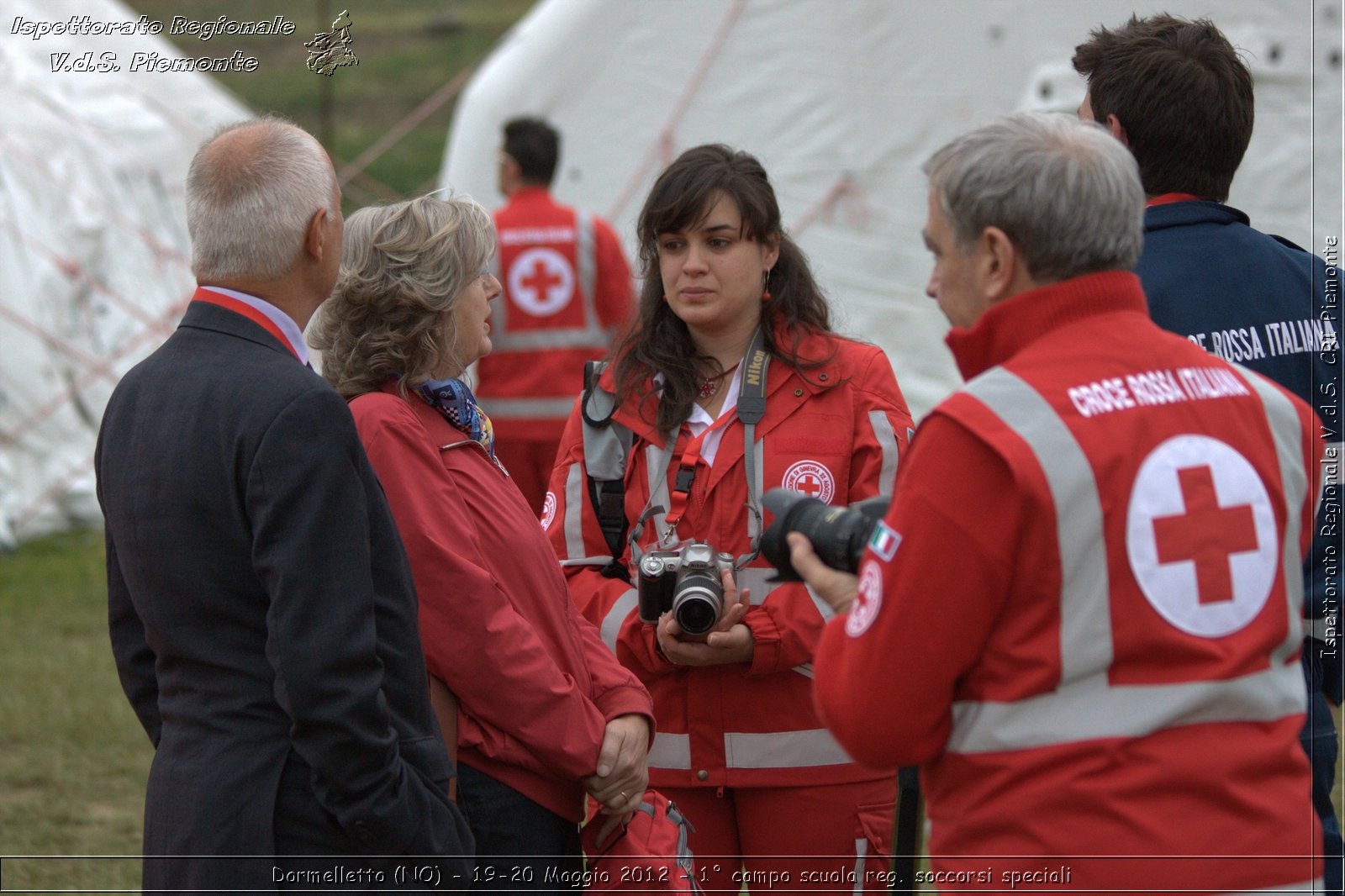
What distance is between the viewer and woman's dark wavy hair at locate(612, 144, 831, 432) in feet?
9.93

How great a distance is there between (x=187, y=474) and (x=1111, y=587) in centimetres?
127

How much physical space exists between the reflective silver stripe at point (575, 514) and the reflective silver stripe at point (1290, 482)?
4.86ft

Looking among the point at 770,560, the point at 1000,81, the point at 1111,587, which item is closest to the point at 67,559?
the point at 1000,81

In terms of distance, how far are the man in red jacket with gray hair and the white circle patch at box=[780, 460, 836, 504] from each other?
106 cm

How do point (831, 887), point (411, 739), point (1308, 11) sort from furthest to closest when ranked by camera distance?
point (1308, 11) < point (831, 887) < point (411, 739)

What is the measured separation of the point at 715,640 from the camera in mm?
2766

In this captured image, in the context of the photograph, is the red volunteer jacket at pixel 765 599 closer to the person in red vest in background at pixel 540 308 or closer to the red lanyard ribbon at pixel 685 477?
the red lanyard ribbon at pixel 685 477

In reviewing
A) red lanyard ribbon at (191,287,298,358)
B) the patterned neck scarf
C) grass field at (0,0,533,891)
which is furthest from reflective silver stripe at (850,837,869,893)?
grass field at (0,0,533,891)

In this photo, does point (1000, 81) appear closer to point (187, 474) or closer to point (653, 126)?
point (653, 126)

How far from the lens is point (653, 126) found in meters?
7.93

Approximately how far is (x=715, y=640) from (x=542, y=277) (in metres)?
3.71

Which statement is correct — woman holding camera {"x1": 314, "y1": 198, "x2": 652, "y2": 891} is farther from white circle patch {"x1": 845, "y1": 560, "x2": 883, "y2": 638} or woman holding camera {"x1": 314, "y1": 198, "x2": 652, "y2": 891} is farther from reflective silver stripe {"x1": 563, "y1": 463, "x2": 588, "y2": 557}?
white circle patch {"x1": 845, "y1": 560, "x2": 883, "y2": 638}

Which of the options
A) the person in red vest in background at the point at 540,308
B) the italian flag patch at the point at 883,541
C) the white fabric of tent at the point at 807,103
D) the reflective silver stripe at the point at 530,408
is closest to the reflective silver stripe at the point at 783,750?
the italian flag patch at the point at 883,541

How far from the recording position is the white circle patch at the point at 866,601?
1.75 meters
